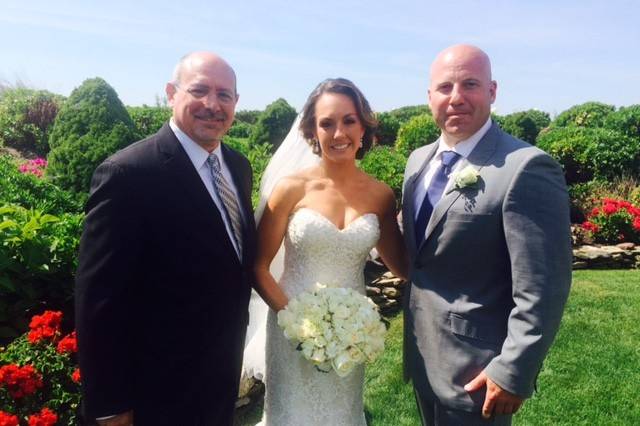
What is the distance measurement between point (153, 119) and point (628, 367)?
19854 millimetres

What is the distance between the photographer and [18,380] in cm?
328

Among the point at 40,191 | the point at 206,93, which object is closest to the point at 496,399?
the point at 206,93

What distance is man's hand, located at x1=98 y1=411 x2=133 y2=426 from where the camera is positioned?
268 centimetres

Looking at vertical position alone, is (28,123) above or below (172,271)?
above

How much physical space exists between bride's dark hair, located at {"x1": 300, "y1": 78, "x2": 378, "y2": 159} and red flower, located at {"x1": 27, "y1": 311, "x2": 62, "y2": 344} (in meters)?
2.36

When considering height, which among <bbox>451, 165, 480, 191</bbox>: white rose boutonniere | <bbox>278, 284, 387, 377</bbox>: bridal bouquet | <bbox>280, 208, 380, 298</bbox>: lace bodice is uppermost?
<bbox>451, 165, 480, 191</bbox>: white rose boutonniere

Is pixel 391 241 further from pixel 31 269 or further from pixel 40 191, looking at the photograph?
pixel 40 191

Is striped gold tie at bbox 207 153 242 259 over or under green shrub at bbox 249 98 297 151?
under

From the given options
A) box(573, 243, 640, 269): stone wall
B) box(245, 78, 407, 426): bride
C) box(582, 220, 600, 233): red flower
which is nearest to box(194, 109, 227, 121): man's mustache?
box(245, 78, 407, 426): bride

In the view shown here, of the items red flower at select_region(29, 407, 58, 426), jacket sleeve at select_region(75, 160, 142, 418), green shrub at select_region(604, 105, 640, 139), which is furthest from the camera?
green shrub at select_region(604, 105, 640, 139)

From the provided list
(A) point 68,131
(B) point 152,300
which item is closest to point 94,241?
(B) point 152,300

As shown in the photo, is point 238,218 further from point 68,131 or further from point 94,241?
point 68,131

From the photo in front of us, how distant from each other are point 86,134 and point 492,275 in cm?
881

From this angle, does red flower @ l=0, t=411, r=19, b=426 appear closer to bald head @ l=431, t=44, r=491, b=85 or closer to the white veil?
the white veil
